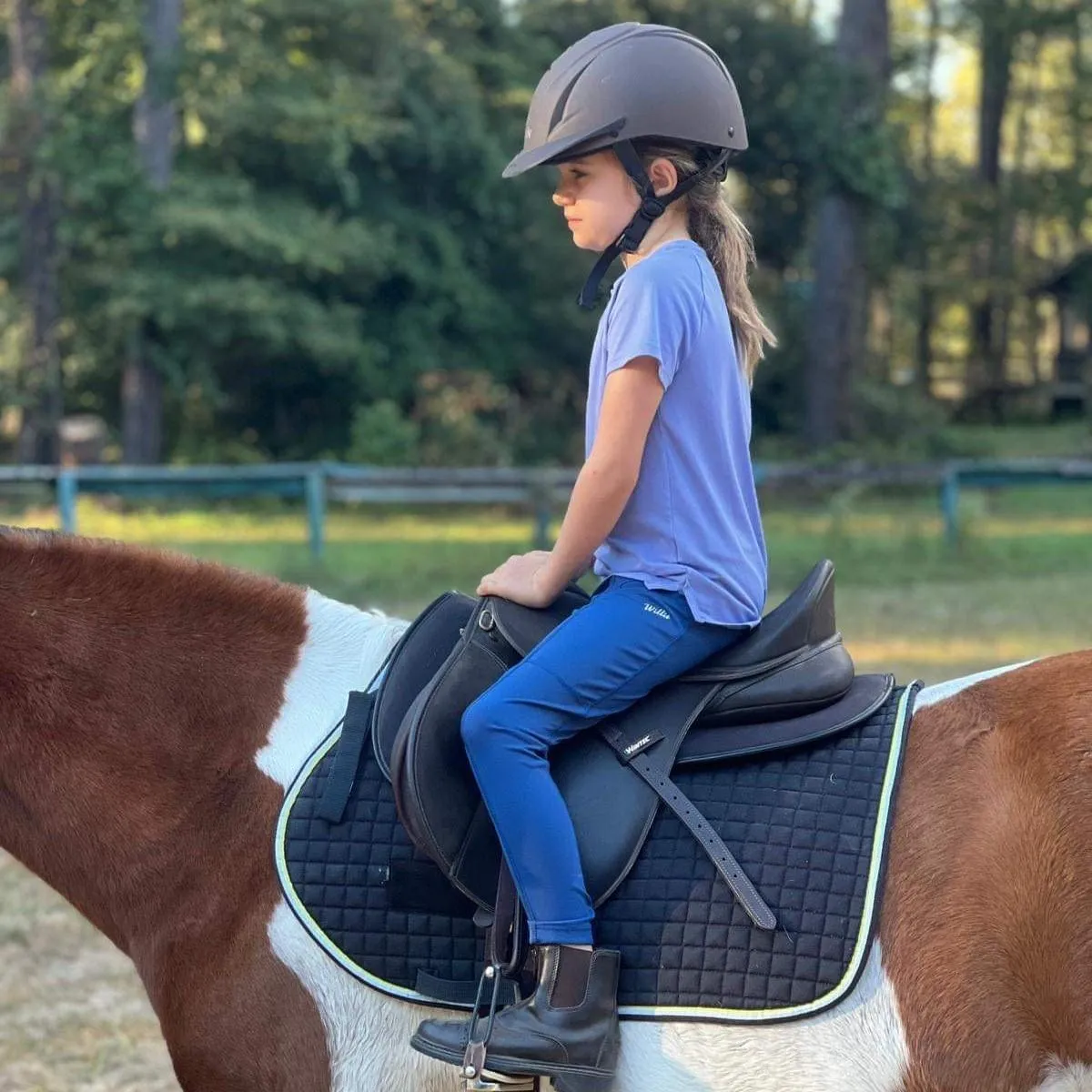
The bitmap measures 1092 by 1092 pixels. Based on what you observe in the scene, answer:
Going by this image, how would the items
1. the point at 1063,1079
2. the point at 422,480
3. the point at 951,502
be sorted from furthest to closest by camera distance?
the point at 422,480, the point at 951,502, the point at 1063,1079

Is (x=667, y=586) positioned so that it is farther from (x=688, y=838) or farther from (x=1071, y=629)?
(x=1071, y=629)

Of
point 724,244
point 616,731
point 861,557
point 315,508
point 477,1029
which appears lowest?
point 861,557

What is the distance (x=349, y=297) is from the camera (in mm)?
23531

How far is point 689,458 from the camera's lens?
245 cm

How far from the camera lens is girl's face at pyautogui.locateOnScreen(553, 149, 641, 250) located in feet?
8.25

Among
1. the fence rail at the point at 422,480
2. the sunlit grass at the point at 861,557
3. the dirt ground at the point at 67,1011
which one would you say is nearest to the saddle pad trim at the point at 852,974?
the dirt ground at the point at 67,1011

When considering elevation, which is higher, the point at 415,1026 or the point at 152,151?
the point at 152,151

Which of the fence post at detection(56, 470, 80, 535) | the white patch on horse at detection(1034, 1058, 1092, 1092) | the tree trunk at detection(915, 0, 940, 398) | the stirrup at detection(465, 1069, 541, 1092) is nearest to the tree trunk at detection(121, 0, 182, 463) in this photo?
the fence post at detection(56, 470, 80, 535)

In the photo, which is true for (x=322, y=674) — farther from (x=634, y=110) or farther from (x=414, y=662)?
(x=634, y=110)

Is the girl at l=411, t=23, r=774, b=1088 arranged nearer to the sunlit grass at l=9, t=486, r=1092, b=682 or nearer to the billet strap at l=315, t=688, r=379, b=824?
the billet strap at l=315, t=688, r=379, b=824

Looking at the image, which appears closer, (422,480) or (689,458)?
(689,458)

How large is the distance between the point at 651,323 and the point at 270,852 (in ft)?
3.70

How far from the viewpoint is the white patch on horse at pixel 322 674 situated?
2.57 meters

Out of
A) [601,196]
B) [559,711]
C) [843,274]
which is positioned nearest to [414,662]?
[559,711]
